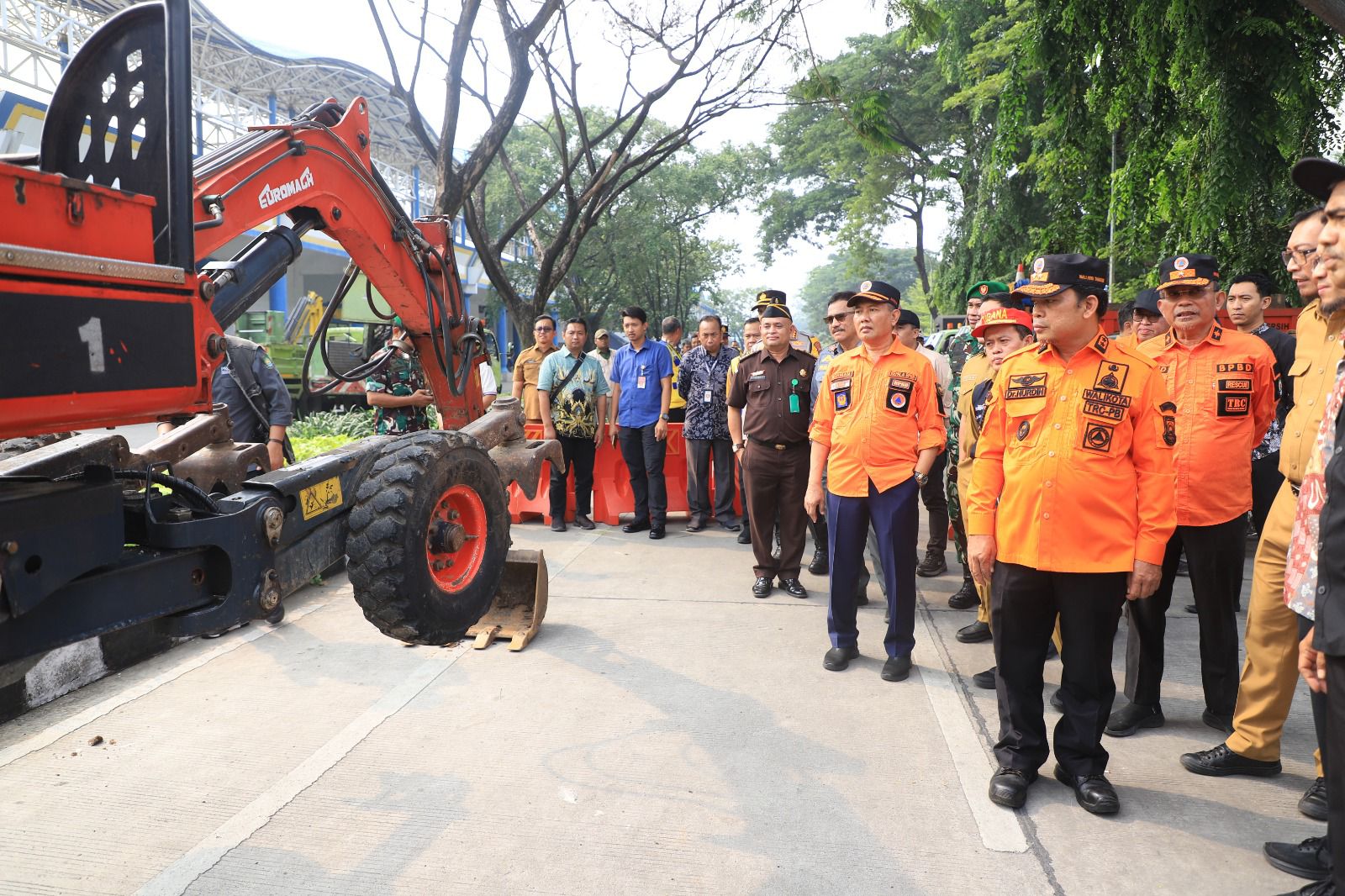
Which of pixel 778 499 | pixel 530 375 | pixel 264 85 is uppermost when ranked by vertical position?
pixel 264 85

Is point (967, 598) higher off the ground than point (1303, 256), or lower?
lower

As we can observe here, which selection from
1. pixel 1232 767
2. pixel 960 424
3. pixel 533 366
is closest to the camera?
pixel 1232 767

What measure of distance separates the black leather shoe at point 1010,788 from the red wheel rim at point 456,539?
2102 millimetres

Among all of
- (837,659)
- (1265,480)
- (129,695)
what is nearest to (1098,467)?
(837,659)

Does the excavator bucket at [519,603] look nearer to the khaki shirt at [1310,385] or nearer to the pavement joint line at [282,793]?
the pavement joint line at [282,793]

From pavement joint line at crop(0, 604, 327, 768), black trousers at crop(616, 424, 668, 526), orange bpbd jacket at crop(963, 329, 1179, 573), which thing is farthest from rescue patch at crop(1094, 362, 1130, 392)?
black trousers at crop(616, 424, 668, 526)

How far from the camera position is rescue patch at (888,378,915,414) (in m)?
4.73

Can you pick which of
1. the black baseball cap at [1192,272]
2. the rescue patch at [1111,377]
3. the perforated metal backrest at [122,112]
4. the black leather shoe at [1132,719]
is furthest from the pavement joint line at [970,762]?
the perforated metal backrest at [122,112]

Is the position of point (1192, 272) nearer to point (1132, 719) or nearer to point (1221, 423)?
point (1221, 423)

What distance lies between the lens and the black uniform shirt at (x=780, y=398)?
6105 millimetres

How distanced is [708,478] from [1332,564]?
22.2 feet

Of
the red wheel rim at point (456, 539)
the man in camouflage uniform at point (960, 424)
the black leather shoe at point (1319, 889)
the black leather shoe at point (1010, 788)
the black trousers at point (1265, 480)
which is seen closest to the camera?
the black leather shoe at point (1319, 889)

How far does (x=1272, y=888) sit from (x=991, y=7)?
Result: 58.4ft

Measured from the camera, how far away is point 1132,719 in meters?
4.04
